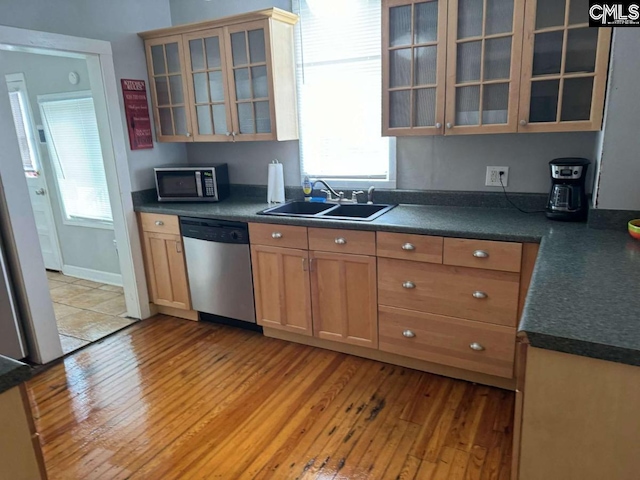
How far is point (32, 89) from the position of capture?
4246 mm

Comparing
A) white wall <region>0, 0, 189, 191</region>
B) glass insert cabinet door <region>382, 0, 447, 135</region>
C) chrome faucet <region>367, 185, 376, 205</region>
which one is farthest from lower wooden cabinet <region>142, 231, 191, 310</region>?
glass insert cabinet door <region>382, 0, 447, 135</region>

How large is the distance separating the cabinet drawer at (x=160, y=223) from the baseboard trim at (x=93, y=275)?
1.20 metres

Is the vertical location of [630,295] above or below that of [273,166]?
below

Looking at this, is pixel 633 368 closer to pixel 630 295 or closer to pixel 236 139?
pixel 630 295

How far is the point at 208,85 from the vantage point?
3211 millimetres

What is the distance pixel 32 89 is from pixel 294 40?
277 centimetres

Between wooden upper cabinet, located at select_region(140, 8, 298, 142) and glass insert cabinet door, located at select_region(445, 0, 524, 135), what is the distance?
114 cm

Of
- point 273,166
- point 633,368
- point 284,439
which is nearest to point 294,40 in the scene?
point 273,166

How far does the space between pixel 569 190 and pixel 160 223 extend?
2645 millimetres

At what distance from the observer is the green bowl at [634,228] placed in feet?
6.15

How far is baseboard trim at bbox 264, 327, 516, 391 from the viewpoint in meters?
2.43

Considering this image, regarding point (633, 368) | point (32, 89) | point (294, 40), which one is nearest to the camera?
point (633, 368)

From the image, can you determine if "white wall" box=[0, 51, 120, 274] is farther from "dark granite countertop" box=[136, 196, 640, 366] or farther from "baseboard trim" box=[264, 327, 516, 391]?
"baseboard trim" box=[264, 327, 516, 391]

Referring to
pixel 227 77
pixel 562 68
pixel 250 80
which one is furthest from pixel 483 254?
pixel 227 77
